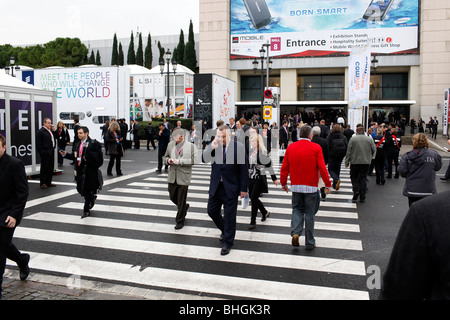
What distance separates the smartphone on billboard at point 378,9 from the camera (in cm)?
4197

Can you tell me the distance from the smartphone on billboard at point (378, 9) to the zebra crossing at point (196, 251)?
127ft

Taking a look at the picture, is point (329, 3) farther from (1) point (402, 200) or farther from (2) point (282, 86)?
(1) point (402, 200)

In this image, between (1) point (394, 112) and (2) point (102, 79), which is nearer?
(2) point (102, 79)

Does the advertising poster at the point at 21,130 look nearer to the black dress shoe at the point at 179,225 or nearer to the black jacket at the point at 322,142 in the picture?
the black dress shoe at the point at 179,225

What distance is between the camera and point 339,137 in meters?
11.2

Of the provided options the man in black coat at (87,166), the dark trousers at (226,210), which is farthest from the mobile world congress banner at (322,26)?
the dark trousers at (226,210)

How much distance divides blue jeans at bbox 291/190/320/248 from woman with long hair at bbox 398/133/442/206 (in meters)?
1.73

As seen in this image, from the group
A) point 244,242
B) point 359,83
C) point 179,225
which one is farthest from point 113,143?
point 359,83

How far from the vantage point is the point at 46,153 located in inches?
475

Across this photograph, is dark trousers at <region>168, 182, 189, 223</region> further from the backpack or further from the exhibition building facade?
the exhibition building facade

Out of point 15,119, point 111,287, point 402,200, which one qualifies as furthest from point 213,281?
point 15,119

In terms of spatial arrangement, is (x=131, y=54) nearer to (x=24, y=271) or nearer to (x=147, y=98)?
(x=147, y=98)

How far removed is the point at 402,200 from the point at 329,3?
126 ft

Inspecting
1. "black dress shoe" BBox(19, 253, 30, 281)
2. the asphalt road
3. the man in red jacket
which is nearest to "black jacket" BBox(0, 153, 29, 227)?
"black dress shoe" BBox(19, 253, 30, 281)
